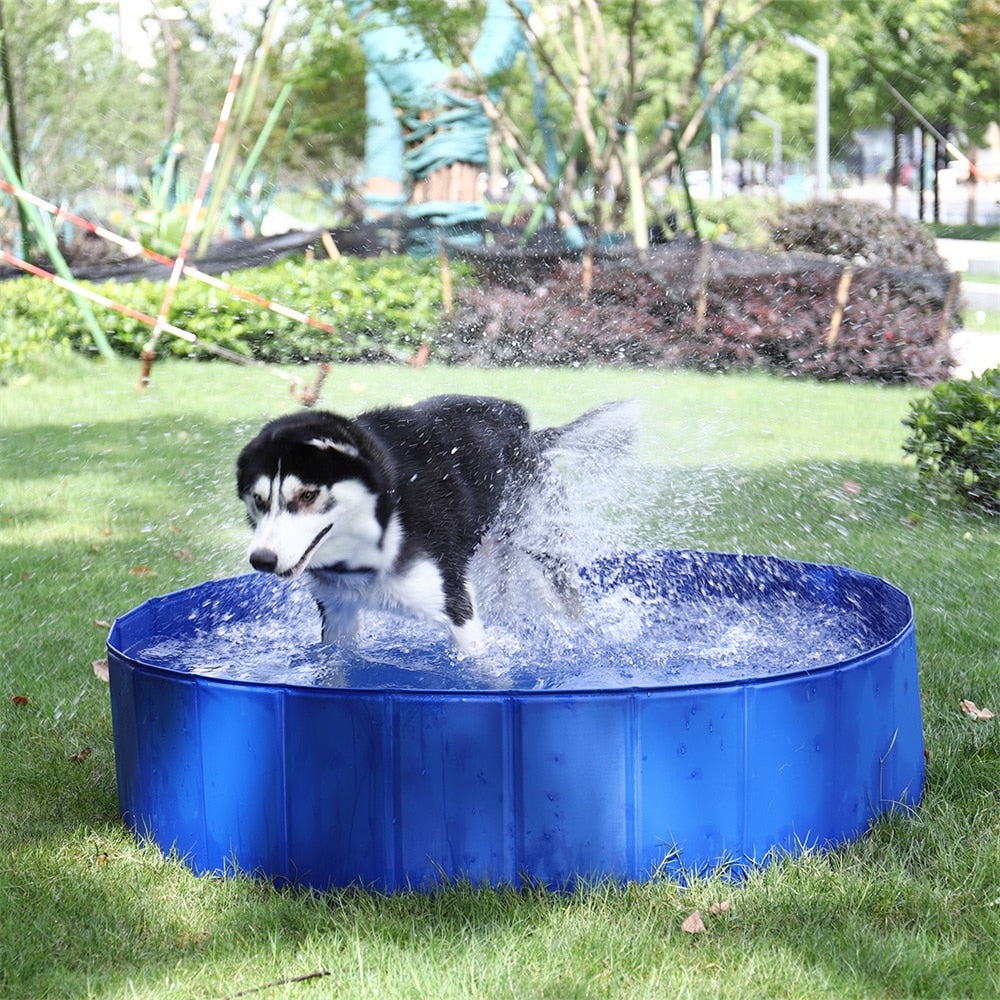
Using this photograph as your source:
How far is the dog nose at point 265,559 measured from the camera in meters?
2.87

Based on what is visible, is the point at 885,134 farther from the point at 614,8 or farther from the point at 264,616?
the point at 264,616

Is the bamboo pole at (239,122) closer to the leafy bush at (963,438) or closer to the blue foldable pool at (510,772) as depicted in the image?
the leafy bush at (963,438)

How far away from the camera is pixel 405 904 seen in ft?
9.45

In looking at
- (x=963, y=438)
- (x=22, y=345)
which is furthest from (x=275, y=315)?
(x=963, y=438)

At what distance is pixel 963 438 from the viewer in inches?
270

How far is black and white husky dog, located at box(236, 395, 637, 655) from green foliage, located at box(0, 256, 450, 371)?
7247 millimetres

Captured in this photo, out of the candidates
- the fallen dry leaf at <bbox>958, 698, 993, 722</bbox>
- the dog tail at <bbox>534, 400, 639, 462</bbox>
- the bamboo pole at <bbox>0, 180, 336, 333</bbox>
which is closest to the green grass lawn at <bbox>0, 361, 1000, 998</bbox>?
the fallen dry leaf at <bbox>958, 698, 993, 722</bbox>

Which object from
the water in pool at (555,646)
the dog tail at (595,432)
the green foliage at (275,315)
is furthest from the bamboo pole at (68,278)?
the dog tail at (595,432)

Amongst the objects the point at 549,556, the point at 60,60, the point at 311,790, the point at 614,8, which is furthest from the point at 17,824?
the point at 60,60

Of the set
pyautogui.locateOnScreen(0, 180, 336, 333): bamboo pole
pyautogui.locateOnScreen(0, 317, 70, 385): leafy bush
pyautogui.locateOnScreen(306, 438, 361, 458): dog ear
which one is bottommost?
pyautogui.locateOnScreen(0, 317, 70, 385): leafy bush

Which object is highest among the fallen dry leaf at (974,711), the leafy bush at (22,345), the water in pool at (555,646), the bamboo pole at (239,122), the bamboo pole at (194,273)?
the bamboo pole at (239,122)

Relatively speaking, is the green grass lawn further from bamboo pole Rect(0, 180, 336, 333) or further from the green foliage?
the green foliage

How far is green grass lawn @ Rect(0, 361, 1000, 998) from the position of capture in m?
2.65

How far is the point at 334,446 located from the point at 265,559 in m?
0.38
